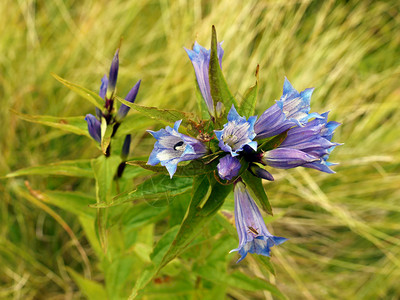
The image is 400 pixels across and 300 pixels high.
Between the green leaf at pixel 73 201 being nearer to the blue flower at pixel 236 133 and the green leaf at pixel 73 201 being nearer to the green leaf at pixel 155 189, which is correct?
the green leaf at pixel 155 189

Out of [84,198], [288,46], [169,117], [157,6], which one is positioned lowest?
[169,117]

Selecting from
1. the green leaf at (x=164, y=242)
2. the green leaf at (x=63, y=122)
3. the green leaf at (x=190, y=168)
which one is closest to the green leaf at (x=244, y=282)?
the green leaf at (x=164, y=242)

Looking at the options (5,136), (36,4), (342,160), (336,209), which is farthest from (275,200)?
(36,4)

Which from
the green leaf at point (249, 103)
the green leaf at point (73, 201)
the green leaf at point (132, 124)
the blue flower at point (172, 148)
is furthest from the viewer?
the green leaf at point (73, 201)

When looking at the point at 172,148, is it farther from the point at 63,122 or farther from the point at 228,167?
the point at 63,122

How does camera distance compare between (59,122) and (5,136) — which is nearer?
(59,122)

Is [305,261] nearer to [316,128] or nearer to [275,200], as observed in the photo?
[275,200]

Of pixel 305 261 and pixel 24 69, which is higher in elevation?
pixel 24 69
